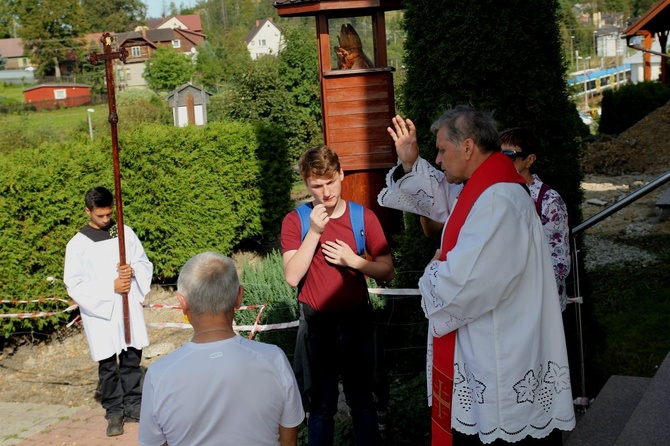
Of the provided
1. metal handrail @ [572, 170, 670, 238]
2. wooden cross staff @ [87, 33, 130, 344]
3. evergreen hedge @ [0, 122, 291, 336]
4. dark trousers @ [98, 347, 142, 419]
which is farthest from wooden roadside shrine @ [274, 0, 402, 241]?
metal handrail @ [572, 170, 670, 238]

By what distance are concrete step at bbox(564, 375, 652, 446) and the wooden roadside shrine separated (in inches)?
171

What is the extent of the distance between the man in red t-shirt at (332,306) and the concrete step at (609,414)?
115 cm

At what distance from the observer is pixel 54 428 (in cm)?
633

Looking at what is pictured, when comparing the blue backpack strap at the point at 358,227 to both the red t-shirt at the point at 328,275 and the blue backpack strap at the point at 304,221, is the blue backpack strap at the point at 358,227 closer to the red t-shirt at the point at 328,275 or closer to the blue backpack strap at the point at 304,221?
the red t-shirt at the point at 328,275

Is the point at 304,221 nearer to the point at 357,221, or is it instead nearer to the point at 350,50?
the point at 357,221

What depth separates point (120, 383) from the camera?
5.93 m

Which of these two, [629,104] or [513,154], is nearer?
[513,154]

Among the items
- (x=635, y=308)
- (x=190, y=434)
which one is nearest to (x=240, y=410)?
(x=190, y=434)

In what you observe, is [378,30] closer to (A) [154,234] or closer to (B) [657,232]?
(A) [154,234]

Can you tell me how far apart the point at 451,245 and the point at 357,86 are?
5.92 meters

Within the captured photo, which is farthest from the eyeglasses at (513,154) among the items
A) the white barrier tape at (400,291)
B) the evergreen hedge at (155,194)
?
the evergreen hedge at (155,194)

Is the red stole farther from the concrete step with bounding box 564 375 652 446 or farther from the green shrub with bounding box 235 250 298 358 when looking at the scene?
the green shrub with bounding box 235 250 298 358

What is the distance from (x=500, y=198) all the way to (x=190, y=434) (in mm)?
1427

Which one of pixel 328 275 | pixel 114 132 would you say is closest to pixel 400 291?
pixel 328 275
